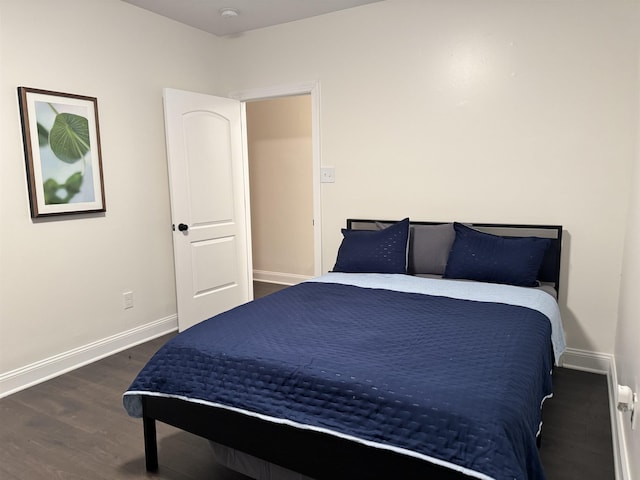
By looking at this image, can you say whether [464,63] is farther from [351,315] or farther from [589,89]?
[351,315]

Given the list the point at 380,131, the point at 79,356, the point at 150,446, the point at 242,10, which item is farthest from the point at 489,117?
the point at 79,356

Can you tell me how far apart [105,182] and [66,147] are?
1.24 ft

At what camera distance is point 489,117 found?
10.0 feet

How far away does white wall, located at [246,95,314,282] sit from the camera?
5039 millimetres

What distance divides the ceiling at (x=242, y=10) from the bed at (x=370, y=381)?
2.17 metres

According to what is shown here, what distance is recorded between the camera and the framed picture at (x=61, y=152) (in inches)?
108

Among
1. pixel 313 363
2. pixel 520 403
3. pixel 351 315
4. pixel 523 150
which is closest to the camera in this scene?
pixel 520 403

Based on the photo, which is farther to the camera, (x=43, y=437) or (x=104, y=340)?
(x=104, y=340)

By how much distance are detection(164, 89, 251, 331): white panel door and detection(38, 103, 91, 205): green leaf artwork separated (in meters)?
0.64

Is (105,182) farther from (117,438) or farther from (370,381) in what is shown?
(370,381)

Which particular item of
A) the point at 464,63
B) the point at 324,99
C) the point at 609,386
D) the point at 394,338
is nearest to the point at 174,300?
the point at 324,99

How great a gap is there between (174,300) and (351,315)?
7.29ft

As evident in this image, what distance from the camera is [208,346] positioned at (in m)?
1.85

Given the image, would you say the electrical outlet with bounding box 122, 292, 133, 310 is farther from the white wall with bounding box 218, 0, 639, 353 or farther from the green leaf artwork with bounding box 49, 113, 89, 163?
the white wall with bounding box 218, 0, 639, 353
